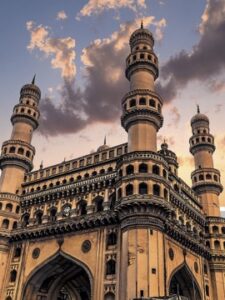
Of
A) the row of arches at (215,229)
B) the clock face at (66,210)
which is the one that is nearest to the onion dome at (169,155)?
the row of arches at (215,229)

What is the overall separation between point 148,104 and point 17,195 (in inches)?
846

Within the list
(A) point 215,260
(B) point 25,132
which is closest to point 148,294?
(A) point 215,260

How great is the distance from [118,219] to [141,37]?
26.6 metres

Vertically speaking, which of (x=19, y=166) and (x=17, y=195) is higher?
(x=19, y=166)

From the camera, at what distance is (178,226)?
1706 inches

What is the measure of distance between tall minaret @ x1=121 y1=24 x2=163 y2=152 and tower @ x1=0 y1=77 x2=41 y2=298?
16.3 metres

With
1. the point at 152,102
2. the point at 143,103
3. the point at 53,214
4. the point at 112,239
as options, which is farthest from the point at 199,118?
the point at 112,239

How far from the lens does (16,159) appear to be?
172 feet

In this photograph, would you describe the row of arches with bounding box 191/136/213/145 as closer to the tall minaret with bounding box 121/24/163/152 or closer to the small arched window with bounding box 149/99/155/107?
the tall minaret with bounding box 121/24/163/152

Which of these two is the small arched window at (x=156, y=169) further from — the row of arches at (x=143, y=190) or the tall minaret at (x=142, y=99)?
the tall minaret at (x=142, y=99)

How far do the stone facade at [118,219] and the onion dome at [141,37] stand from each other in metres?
0.15

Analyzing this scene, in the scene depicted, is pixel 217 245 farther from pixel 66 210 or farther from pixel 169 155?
pixel 66 210

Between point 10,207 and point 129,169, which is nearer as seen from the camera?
point 129,169

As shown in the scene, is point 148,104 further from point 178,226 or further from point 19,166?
point 19,166
